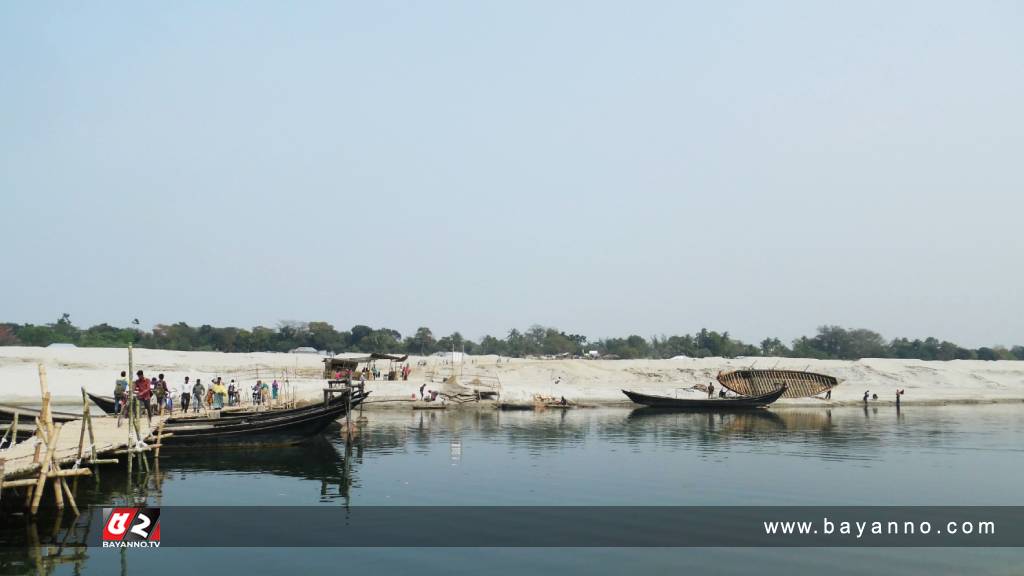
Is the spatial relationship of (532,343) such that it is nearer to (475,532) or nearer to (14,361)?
(14,361)

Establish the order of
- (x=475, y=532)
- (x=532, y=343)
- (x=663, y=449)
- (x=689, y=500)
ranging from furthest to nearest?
(x=532, y=343) < (x=663, y=449) < (x=689, y=500) < (x=475, y=532)

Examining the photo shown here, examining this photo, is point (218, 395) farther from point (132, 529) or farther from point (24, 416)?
point (132, 529)

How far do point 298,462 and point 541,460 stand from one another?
366 inches

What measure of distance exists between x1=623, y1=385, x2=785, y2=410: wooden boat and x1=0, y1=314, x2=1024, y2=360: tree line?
161 feet

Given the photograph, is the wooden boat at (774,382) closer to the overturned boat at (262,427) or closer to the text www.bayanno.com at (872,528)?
the overturned boat at (262,427)

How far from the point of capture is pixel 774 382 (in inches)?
2505

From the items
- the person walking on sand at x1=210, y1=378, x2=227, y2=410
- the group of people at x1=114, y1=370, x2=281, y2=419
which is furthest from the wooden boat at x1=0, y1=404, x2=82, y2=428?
the person walking on sand at x1=210, y1=378, x2=227, y2=410

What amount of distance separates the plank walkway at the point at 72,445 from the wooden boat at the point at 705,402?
36107 mm

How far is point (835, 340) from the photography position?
127 m

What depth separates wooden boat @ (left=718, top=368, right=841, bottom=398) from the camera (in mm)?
63438

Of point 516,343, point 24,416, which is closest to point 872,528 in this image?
point 24,416

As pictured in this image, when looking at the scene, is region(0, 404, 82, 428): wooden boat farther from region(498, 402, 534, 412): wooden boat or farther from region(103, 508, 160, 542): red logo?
region(498, 402, 534, 412): wooden boat

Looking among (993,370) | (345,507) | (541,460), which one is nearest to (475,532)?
(345,507)

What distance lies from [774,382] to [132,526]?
54581mm
